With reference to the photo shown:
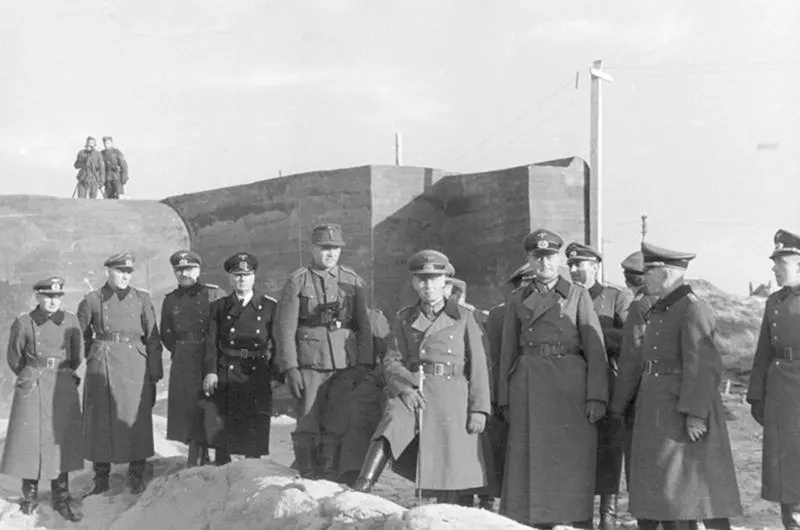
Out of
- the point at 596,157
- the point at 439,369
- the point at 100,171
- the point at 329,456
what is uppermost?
the point at 100,171

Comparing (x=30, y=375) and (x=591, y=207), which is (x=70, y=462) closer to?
(x=30, y=375)

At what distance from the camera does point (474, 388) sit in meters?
5.77

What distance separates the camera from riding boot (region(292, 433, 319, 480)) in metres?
6.35

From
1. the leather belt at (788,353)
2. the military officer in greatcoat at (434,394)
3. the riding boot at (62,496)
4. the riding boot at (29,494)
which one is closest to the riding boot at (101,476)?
the riding boot at (62,496)

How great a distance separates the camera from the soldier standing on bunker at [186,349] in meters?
7.51

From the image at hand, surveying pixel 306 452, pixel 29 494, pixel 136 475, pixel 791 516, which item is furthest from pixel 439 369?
pixel 29 494

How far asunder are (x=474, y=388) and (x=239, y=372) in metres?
2.09

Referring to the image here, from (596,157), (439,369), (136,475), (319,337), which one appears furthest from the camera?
(596,157)

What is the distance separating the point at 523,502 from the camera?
5.71m

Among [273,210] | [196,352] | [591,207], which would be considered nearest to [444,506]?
[196,352]

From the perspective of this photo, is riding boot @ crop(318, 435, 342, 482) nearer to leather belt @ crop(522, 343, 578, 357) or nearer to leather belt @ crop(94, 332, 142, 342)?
leather belt @ crop(522, 343, 578, 357)

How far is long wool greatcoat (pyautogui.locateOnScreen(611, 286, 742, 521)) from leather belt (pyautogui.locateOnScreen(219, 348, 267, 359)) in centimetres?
286

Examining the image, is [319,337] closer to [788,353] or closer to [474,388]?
[474,388]

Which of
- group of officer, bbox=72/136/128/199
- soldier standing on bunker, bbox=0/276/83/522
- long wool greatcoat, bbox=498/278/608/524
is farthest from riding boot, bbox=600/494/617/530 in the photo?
group of officer, bbox=72/136/128/199
